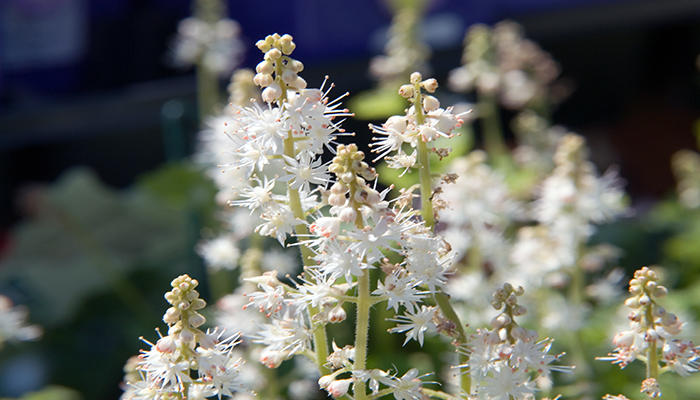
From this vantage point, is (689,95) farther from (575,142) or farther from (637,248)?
(575,142)

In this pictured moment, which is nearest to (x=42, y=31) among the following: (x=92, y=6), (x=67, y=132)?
(x=92, y=6)

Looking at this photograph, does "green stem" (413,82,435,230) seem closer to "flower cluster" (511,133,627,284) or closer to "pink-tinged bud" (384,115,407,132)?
"pink-tinged bud" (384,115,407,132)

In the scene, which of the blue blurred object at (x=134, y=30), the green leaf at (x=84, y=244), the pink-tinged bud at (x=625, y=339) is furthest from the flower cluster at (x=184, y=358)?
the blue blurred object at (x=134, y=30)

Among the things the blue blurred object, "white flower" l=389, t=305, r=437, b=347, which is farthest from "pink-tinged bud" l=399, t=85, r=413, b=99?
the blue blurred object

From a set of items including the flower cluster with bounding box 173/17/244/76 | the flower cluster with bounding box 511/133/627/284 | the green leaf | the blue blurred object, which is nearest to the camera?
the flower cluster with bounding box 511/133/627/284

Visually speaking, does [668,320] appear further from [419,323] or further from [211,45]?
[211,45]
